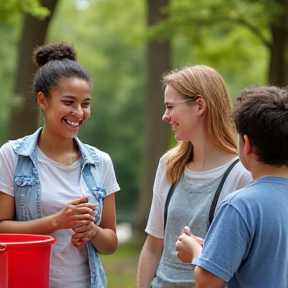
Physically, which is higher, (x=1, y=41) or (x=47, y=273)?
(x=1, y=41)

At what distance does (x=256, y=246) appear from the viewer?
2.72 metres

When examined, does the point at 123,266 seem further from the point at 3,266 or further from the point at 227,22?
the point at 3,266

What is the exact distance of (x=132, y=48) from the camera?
31.9m

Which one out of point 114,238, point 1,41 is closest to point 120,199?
point 1,41

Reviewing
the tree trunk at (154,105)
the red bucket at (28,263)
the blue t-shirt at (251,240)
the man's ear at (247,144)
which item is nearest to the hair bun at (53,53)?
the red bucket at (28,263)

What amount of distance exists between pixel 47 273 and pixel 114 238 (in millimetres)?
565

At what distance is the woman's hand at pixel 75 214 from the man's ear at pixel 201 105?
76 centimetres

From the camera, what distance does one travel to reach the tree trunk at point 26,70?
11.6 m

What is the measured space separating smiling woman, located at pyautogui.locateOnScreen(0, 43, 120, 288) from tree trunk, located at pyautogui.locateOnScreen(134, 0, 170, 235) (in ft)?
38.9

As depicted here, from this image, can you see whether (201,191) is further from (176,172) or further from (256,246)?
(256,246)

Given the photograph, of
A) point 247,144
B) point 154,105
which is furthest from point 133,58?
point 247,144

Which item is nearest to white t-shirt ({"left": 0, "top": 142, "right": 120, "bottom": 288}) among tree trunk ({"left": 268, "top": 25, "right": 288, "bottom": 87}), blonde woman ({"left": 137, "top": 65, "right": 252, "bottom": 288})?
blonde woman ({"left": 137, "top": 65, "right": 252, "bottom": 288})

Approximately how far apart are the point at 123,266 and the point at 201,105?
10508 millimetres

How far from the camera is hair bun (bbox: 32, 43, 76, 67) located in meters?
4.05
